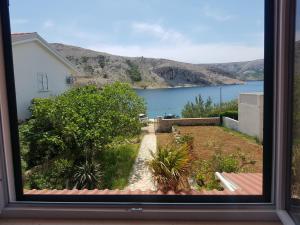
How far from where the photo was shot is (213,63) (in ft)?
8.73

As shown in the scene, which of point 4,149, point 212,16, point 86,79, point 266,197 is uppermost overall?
point 212,16

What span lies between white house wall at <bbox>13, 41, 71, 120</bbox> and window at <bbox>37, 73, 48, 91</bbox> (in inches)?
2.8

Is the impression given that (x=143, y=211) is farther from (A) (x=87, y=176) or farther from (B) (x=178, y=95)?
(A) (x=87, y=176)

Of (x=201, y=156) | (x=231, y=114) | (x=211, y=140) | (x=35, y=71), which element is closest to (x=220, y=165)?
(x=201, y=156)

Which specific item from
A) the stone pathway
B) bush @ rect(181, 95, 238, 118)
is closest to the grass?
the stone pathway

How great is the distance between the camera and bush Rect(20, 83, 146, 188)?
4.78 meters

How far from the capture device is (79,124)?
15.7 feet

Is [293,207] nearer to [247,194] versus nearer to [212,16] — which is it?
[247,194]

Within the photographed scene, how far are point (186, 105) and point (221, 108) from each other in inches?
21.7

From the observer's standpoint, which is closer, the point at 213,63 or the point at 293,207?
the point at 293,207

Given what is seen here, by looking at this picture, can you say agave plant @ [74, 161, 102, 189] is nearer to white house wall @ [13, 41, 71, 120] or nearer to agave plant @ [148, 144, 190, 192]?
white house wall @ [13, 41, 71, 120]

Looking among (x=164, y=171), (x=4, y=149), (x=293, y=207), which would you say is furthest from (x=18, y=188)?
(x=164, y=171)

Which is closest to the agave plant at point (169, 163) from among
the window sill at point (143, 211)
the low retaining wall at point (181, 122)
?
the window sill at point (143, 211)

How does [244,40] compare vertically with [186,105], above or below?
above
